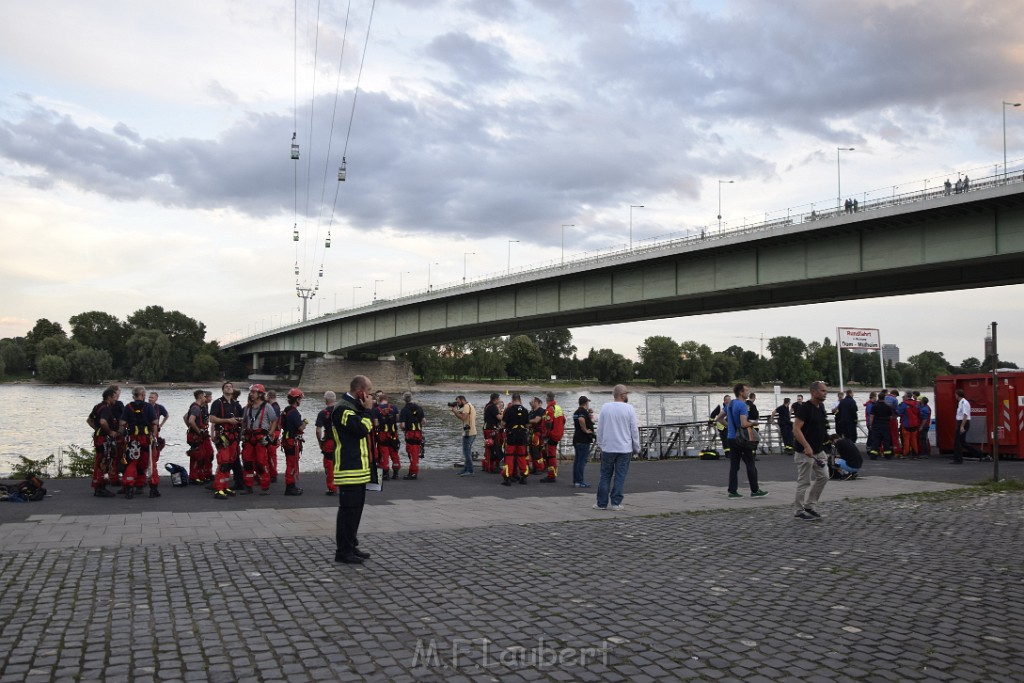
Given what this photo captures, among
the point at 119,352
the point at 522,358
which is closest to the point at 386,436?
the point at 522,358

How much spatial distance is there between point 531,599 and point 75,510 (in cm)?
773

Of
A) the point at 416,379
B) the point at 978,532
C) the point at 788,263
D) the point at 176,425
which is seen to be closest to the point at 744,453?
the point at 978,532

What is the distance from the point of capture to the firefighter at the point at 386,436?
15.5 metres

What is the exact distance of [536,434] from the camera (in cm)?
1680

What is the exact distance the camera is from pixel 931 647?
17.5ft

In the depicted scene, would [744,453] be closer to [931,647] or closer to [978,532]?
[978,532]

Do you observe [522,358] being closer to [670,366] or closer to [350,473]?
[670,366]

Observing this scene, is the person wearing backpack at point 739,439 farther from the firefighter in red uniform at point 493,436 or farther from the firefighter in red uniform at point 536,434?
the firefighter in red uniform at point 493,436

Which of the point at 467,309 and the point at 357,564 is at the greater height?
the point at 467,309

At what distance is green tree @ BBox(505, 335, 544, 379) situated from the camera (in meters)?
108

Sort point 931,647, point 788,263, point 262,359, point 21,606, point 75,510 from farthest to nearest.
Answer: point 262,359
point 788,263
point 75,510
point 21,606
point 931,647

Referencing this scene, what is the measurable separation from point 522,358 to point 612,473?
96.5 metres

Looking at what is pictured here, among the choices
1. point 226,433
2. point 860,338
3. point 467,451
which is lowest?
point 467,451

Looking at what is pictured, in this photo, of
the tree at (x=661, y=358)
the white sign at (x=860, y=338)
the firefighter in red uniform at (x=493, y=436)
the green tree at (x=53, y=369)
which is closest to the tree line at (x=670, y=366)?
the tree at (x=661, y=358)
